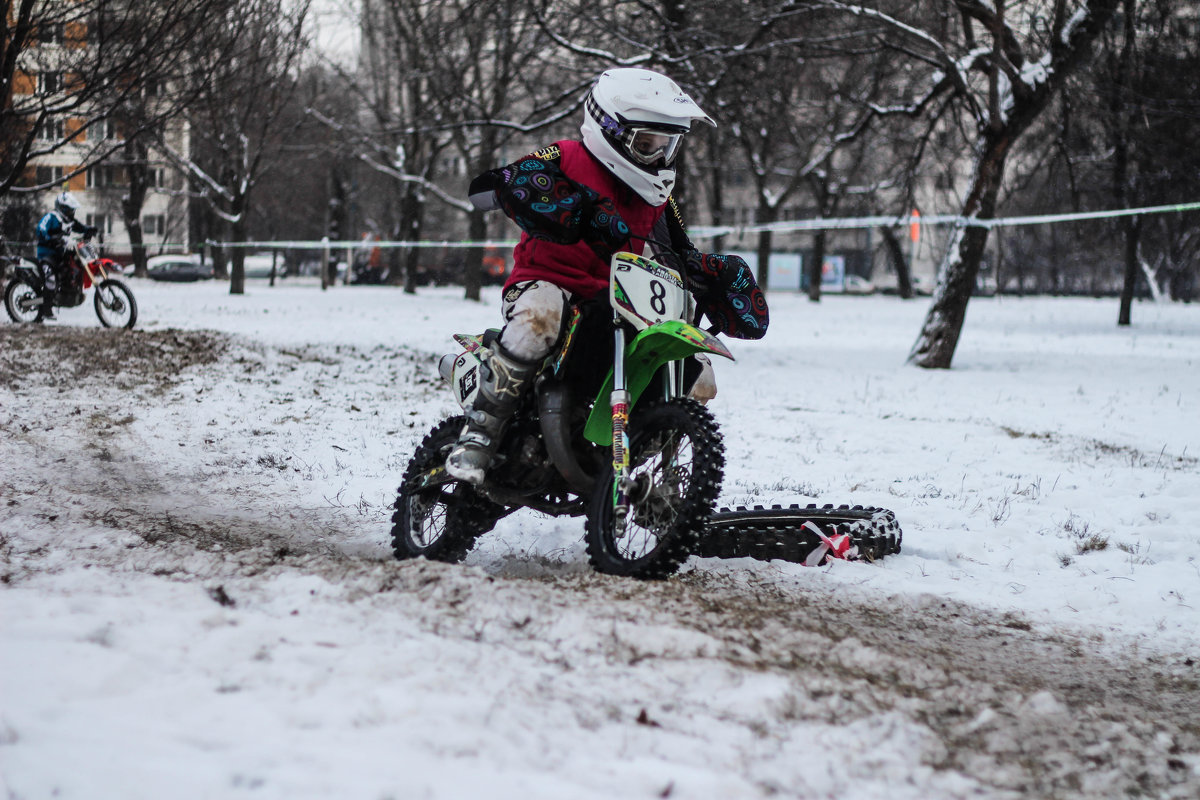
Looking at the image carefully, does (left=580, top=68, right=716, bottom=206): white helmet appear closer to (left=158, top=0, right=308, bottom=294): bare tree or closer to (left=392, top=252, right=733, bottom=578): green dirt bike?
(left=392, top=252, right=733, bottom=578): green dirt bike

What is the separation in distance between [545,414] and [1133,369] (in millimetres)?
13308

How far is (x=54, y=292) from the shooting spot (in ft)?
53.7

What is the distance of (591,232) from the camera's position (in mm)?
4156

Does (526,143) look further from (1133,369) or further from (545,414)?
(545,414)

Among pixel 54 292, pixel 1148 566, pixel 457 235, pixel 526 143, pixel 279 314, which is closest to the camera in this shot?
pixel 1148 566

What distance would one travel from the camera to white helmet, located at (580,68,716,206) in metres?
4.17

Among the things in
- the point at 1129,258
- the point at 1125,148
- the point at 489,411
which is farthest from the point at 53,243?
the point at 1129,258

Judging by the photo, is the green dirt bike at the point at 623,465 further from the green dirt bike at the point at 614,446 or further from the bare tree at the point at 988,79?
the bare tree at the point at 988,79

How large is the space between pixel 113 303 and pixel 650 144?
13.4 meters

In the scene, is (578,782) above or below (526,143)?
below

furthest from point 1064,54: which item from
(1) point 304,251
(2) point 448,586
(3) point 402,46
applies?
(1) point 304,251

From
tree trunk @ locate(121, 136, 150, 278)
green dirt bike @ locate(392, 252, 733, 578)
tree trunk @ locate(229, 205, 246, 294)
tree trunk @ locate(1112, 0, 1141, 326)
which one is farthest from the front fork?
tree trunk @ locate(121, 136, 150, 278)

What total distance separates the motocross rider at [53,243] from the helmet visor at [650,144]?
47.3 feet

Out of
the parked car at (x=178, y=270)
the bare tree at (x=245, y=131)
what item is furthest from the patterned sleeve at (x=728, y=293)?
the parked car at (x=178, y=270)
